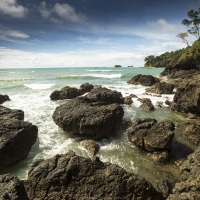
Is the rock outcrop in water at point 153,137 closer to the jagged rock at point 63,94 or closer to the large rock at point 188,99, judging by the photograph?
the large rock at point 188,99

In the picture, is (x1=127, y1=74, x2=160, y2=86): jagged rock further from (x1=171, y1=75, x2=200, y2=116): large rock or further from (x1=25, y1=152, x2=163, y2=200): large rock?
(x1=25, y1=152, x2=163, y2=200): large rock

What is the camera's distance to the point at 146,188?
7.30m

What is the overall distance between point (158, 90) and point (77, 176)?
2347 cm

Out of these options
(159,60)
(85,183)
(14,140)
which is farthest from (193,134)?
(159,60)

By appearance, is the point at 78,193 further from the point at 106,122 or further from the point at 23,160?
the point at 106,122

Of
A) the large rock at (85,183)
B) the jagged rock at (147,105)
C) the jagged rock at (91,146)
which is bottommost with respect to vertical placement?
the jagged rock at (91,146)

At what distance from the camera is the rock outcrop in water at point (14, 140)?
34.9 feet

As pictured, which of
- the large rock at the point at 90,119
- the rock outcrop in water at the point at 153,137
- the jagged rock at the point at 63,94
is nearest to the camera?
the rock outcrop in water at the point at 153,137

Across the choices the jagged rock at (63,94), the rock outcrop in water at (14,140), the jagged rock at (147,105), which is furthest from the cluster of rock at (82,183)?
the jagged rock at (63,94)

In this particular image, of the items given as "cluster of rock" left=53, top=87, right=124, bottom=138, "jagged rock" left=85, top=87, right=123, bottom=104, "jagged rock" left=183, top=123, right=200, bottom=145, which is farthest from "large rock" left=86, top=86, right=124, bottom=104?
"jagged rock" left=183, top=123, right=200, bottom=145

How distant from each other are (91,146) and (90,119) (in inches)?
85.0

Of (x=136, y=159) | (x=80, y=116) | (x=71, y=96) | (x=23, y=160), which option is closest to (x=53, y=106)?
(x=71, y=96)

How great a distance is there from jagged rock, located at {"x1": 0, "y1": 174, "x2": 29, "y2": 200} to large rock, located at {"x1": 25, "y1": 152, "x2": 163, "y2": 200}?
82cm

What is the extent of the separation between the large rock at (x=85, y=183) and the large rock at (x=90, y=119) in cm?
589
